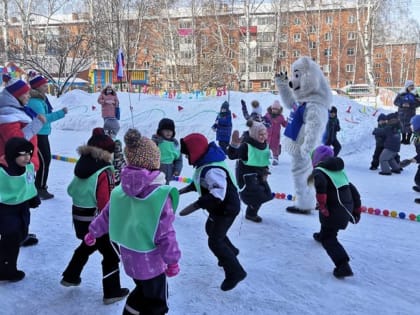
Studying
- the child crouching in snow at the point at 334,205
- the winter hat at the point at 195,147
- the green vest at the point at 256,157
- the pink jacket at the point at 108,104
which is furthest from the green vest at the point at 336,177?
the pink jacket at the point at 108,104

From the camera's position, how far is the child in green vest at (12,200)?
374cm

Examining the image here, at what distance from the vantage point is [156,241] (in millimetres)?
2711

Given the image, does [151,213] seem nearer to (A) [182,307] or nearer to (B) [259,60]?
(A) [182,307]

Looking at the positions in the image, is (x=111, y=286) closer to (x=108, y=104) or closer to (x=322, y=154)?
(x=322, y=154)

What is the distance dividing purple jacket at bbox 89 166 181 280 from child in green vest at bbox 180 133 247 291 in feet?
2.90

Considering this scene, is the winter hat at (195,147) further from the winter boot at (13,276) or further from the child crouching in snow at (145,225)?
the winter boot at (13,276)

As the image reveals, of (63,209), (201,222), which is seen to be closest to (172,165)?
(201,222)

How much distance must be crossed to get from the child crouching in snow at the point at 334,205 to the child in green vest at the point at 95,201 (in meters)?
1.99

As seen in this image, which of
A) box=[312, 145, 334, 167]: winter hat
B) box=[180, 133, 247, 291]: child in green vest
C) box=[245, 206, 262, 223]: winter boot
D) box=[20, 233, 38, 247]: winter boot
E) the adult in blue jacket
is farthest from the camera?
the adult in blue jacket

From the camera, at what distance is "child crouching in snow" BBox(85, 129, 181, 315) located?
269 centimetres

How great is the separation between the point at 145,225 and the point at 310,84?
421cm

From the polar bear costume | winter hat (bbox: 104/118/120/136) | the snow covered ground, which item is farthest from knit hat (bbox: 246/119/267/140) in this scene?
winter hat (bbox: 104/118/120/136)

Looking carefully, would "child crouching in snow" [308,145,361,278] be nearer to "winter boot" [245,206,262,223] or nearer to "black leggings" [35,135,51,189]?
"winter boot" [245,206,262,223]

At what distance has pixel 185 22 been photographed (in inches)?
1293
